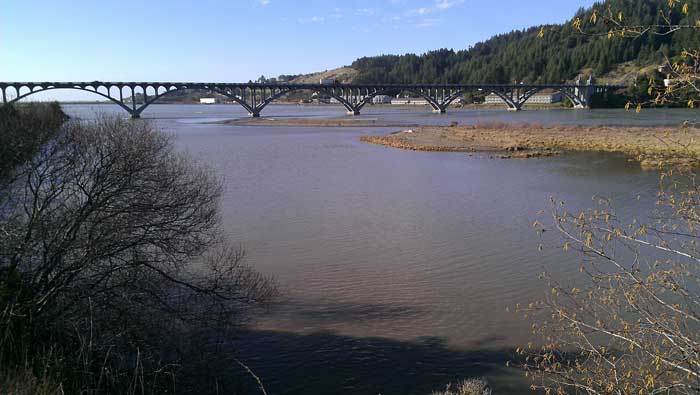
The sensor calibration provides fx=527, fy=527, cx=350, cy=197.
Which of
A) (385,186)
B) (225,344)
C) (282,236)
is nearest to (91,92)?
(385,186)

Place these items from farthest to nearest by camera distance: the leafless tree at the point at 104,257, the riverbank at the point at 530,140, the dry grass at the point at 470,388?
the riverbank at the point at 530,140 → the leafless tree at the point at 104,257 → the dry grass at the point at 470,388

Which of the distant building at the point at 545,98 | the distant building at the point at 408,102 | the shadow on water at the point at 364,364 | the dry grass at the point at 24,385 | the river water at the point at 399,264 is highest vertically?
the distant building at the point at 408,102

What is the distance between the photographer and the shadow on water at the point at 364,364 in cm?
659

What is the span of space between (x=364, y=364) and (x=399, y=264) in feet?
13.5

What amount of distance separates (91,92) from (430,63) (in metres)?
120

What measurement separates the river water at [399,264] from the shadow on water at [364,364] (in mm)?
21

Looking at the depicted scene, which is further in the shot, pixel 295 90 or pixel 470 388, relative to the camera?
pixel 295 90

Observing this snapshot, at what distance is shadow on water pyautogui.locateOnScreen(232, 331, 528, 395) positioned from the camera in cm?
659

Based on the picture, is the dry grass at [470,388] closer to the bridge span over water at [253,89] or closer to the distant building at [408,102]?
the bridge span over water at [253,89]

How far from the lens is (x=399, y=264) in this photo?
36.3ft

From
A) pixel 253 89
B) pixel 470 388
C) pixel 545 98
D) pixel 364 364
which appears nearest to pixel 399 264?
pixel 364 364

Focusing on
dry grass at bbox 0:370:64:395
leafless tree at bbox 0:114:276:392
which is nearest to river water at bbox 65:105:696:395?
leafless tree at bbox 0:114:276:392

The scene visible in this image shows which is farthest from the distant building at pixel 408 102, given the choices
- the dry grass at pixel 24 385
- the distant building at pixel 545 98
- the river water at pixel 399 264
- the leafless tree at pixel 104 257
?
the dry grass at pixel 24 385

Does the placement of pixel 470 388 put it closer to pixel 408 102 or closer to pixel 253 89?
pixel 253 89
